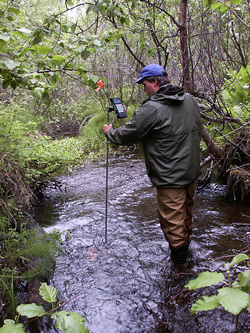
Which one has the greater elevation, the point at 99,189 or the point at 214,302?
the point at 214,302

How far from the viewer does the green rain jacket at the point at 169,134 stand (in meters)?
3.09

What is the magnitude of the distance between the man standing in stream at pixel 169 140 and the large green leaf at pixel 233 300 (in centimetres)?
194

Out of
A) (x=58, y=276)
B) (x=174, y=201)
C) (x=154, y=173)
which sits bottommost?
(x=58, y=276)

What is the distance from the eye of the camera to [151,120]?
10.1ft

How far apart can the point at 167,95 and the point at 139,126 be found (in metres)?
0.49

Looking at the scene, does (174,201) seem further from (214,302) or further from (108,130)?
(214,302)

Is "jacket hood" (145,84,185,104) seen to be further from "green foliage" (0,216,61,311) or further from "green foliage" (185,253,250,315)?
"green foliage" (0,216,61,311)

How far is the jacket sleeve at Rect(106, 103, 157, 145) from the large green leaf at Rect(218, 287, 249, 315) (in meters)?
2.13

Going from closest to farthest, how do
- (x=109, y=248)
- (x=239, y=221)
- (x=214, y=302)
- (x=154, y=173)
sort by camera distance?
(x=214, y=302)
(x=154, y=173)
(x=109, y=248)
(x=239, y=221)

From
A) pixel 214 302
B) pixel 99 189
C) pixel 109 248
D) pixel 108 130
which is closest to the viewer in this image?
pixel 214 302

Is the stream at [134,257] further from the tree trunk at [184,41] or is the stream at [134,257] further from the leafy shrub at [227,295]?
the tree trunk at [184,41]

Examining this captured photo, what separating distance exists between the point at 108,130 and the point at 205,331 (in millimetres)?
2488

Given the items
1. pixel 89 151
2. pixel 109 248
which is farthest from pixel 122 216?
pixel 89 151

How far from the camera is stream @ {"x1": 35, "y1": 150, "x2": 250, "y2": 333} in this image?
264 centimetres
